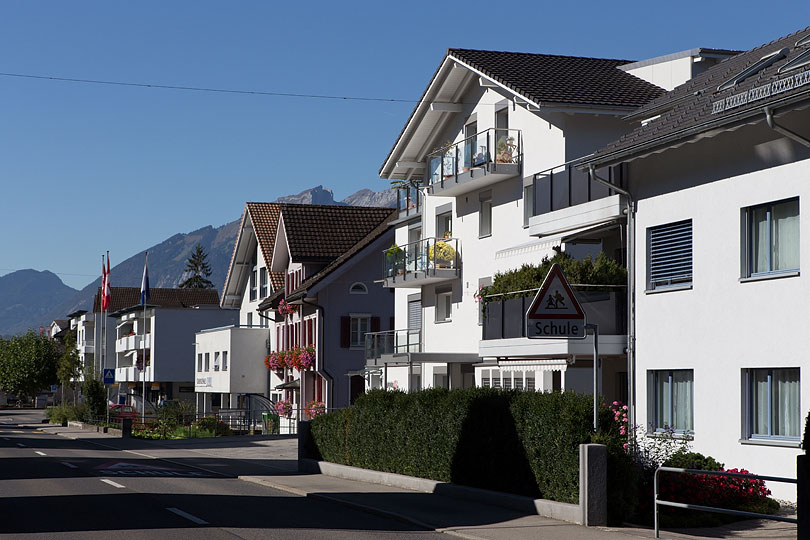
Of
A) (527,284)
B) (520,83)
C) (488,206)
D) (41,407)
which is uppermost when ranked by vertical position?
(520,83)

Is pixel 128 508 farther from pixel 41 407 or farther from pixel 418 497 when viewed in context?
pixel 41 407

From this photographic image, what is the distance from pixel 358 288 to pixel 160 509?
3600cm

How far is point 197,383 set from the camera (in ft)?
234

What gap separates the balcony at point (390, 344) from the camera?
1593 inches

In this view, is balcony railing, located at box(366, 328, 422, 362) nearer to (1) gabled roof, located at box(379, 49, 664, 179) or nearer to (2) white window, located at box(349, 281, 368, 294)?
(1) gabled roof, located at box(379, 49, 664, 179)

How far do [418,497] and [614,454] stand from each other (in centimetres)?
510

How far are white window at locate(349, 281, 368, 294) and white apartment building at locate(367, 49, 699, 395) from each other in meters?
9.87

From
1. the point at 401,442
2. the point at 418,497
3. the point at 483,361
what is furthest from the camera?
the point at 483,361

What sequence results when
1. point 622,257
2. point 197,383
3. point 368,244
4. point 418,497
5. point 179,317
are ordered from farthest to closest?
point 179,317
point 197,383
point 368,244
point 622,257
point 418,497

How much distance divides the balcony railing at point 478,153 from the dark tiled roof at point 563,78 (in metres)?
1.74

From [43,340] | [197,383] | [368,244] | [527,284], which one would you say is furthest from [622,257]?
[43,340]

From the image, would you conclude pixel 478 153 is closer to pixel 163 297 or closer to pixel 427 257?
pixel 427 257

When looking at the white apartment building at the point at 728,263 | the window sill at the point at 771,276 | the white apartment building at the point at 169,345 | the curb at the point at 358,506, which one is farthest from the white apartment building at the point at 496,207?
the white apartment building at the point at 169,345

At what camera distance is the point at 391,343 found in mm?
A: 41281
